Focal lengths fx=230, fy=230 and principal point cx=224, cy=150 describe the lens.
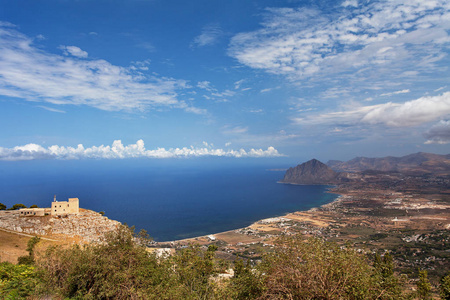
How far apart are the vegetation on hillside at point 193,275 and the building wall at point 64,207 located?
1157 inches

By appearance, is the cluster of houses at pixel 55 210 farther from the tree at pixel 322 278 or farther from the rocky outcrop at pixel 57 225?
the tree at pixel 322 278

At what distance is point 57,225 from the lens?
43.5 metres

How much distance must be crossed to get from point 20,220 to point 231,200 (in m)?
142

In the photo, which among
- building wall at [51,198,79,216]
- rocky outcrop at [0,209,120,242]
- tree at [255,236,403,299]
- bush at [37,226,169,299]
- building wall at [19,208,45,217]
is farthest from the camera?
building wall at [51,198,79,216]

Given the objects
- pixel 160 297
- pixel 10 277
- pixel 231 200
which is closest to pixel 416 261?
pixel 160 297

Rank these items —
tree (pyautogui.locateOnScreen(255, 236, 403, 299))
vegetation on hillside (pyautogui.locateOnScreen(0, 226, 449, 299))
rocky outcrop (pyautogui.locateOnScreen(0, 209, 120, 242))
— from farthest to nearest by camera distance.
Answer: rocky outcrop (pyautogui.locateOnScreen(0, 209, 120, 242)) < vegetation on hillside (pyautogui.locateOnScreen(0, 226, 449, 299)) < tree (pyautogui.locateOnScreen(255, 236, 403, 299))

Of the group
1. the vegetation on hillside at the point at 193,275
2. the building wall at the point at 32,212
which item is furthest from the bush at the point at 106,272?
the building wall at the point at 32,212

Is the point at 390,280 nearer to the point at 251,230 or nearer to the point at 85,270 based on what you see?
the point at 85,270

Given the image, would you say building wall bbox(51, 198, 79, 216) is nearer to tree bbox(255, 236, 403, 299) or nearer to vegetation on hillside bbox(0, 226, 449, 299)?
vegetation on hillside bbox(0, 226, 449, 299)

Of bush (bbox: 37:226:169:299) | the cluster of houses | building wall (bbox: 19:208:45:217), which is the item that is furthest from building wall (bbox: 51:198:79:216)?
bush (bbox: 37:226:169:299)

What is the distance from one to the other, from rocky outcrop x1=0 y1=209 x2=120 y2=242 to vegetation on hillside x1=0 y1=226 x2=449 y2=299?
22.9 metres

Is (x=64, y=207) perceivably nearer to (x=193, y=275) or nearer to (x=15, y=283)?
(x=15, y=283)

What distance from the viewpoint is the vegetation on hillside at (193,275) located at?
11.3 meters

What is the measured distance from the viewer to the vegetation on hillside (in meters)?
11.3
